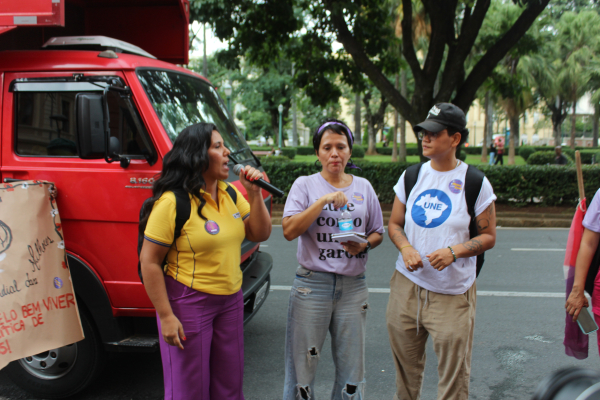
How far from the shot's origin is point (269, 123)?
50562 millimetres

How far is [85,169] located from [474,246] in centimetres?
246

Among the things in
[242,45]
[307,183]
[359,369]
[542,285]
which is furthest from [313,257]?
[242,45]

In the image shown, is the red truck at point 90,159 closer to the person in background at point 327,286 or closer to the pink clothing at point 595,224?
the person in background at point 327,286

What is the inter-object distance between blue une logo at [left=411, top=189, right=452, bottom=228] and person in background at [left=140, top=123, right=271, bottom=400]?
0.91 metres

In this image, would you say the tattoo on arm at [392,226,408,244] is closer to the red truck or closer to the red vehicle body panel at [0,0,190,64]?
the red truck

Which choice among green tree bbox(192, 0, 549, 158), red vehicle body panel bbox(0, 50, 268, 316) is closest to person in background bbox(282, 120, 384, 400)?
red vehicle body panel bbox(0, 50, 268, 316)

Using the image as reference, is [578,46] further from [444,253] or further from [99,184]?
[99,184]

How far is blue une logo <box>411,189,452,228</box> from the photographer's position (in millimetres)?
2643

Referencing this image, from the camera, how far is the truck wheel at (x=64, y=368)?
3342 mm

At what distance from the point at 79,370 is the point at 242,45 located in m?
9.32

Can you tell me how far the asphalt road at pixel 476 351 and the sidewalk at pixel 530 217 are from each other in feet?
13.2

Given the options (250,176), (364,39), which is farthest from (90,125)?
(364,39)

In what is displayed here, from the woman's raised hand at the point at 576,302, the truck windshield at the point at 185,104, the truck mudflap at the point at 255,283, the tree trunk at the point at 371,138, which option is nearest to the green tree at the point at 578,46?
the tree trunk at the point at 371,138

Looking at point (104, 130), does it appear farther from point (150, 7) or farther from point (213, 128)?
point (150, 7)
